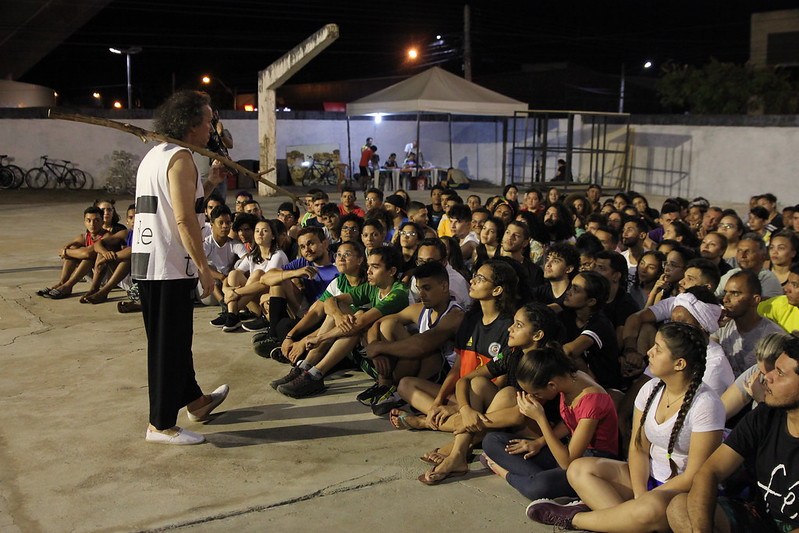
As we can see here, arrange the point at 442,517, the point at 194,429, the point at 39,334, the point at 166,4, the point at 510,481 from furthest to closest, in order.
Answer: the point at 166,4, the point at 39,334, the point at 194,429, the point at 510,481, the point at 442,517

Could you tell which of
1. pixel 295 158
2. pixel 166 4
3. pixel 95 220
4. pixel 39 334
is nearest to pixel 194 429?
pixel 39 334

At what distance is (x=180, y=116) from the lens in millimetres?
4121

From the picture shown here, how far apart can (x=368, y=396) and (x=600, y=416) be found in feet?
5.63

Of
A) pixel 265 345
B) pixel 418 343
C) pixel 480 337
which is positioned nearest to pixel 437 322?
pixel 418 343

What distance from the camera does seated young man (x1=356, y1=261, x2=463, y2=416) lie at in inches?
188

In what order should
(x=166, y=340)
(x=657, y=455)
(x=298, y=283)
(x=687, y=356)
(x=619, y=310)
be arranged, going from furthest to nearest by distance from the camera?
(x=298, y=283) < (x=619, y=310) < (x=166, y=340) < (x=657, y=455) < (x=687, y=356)

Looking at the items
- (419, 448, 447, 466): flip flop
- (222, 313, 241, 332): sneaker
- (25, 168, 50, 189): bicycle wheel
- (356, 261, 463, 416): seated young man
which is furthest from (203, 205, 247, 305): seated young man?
(25, 168, 50, 189): bicycle wheel

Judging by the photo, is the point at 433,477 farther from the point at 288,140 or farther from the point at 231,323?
the point at 288,140

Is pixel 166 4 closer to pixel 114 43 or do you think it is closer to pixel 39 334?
pixel 114 43

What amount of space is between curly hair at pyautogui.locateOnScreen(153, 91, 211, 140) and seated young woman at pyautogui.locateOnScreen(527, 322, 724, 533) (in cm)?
253

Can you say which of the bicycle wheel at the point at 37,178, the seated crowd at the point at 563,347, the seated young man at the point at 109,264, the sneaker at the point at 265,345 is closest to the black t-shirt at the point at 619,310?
the seated crowd at the point at 563,347

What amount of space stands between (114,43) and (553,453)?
110 ft

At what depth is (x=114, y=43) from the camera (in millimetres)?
33031

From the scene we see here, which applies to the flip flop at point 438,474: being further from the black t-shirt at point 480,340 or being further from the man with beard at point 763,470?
the man with beard at point 763,470
